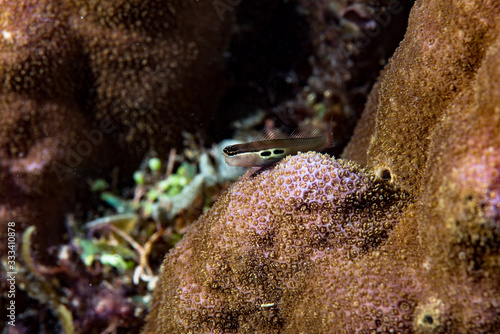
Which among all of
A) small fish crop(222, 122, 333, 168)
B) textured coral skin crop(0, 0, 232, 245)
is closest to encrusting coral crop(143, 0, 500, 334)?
small fish crop(222, 122, 333, 168)

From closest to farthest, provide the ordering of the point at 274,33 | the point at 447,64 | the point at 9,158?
1. the point at 447,64
2. the point at 9,158
3. the point at 274,33

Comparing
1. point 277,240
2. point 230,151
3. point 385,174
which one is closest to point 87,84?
point 230,151

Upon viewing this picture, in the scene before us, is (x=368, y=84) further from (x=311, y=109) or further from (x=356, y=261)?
(x=356, y=261)

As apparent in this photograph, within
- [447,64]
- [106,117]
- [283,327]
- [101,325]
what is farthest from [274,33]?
[101,325]

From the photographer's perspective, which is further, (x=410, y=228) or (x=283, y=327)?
(x=283, y=327)

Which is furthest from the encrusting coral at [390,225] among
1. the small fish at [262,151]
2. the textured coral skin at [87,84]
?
the textured coral skin at [87,84]

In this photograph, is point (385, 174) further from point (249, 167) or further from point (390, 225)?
point (249, 167)

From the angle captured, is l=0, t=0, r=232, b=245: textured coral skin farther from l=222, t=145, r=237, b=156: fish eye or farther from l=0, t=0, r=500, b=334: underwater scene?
l=222, t=145, r=237, b=156: fish eye
